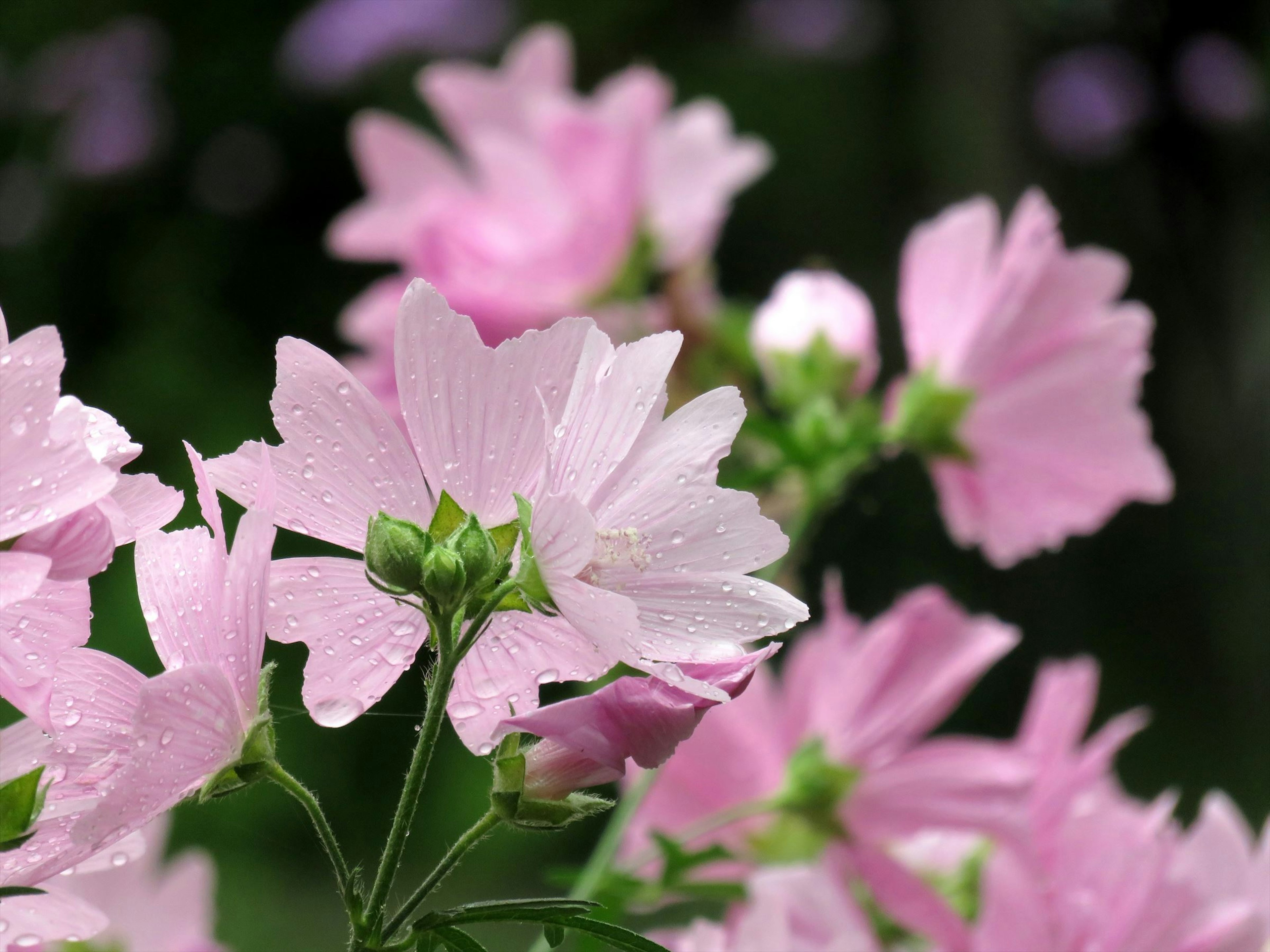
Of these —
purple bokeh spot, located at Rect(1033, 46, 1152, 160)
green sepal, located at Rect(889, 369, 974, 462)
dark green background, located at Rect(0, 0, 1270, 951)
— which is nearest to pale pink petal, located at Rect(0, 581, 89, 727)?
green sepal, located at Rect(889, 369, 974, 462)

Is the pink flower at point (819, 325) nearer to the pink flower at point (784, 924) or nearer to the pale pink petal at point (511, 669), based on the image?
the pink flower at point (784, 924)

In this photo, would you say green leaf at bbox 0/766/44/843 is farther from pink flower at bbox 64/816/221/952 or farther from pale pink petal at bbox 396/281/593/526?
pink flower at bbox 64/816/221/952

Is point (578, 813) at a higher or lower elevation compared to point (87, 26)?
higher

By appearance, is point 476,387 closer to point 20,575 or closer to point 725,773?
point 20,575

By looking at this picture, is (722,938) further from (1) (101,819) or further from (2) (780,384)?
(2) (780,384)

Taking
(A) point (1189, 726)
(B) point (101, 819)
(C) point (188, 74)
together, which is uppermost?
(B) point (101, 819)

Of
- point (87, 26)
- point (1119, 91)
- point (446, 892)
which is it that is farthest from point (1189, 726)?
point (87, 26)
